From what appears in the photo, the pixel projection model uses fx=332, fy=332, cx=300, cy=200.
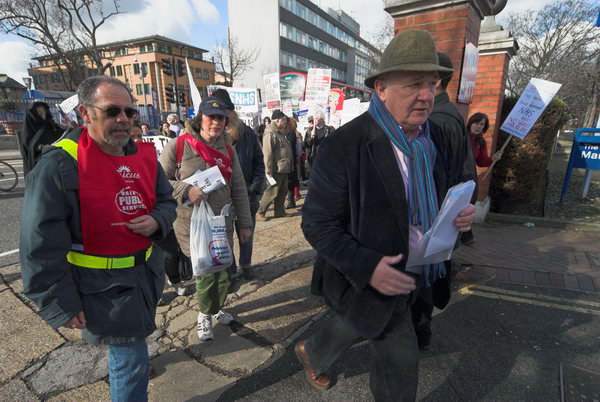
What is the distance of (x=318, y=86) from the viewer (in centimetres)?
1001

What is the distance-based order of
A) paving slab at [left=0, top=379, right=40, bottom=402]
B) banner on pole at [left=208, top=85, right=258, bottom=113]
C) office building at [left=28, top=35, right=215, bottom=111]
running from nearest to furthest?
paving slab at [left=0, top=379, right=40, bottom=402], banner on pole at [left=208, top=85, right=258, bottom=113], office building at [left=28, top=35, right=215, bottom=111]

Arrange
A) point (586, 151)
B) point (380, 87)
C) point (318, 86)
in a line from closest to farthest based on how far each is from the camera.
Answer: point (380, 87) → point (586, 151) → point (318, 86)

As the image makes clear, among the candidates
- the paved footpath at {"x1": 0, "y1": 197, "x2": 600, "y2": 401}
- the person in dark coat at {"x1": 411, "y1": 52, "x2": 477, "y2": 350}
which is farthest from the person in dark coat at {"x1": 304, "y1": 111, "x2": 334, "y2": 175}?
the person in dark coat at {"x1": 411, "y1": 52, "x2": 477, "y2": 350}

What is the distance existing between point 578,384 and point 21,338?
13.3 feet

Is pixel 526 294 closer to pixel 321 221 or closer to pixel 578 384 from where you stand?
pixel 578 384

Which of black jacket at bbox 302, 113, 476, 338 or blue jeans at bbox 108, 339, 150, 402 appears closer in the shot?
black jacket at bbox 302, 113, 476, 338

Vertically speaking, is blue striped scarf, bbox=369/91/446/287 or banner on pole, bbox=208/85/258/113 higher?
banner on pole, bbox=208/85/258/113

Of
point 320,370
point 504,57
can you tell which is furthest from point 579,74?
point 320,370

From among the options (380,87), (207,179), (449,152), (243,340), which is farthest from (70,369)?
(449,152)

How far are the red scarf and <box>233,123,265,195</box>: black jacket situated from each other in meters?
1.00

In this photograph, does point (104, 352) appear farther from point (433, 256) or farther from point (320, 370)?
point (433, 256)

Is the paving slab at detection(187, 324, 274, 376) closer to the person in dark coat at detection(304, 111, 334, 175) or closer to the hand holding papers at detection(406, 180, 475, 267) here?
the hand holding papers at detection(406, 180, 475, 267)

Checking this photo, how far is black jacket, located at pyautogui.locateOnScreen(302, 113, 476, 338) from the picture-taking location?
149cm

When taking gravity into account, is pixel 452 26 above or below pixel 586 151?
above
